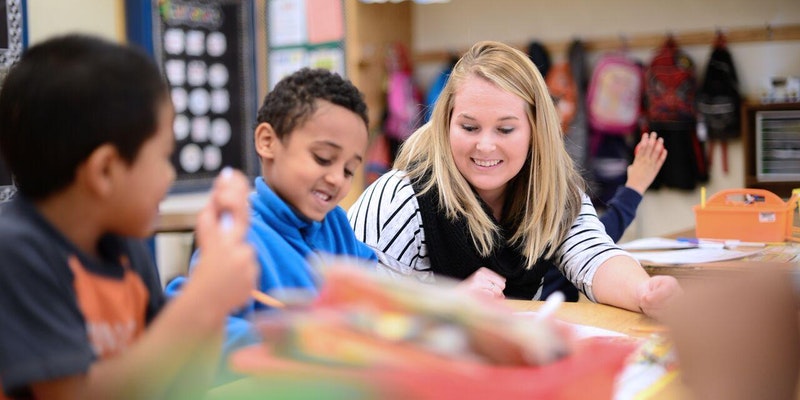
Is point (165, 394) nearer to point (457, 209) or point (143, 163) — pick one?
point (143, 163)

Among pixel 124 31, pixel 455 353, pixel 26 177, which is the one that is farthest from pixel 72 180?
pixel 124 31

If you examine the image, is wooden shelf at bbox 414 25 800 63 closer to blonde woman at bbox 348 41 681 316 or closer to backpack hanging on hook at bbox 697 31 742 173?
backpack hanging on hook at bbox 697 31 742 173

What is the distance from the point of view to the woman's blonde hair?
1894mm

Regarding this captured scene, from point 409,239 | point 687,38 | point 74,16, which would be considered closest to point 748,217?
point 409,239

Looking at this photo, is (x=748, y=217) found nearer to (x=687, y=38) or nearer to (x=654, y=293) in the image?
(x=654, y=293)

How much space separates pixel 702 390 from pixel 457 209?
1209 millimetres

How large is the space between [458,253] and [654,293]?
465 millimetres

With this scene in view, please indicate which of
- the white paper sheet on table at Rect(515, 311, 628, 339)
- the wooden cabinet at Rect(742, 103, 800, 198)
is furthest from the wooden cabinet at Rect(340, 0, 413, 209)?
the white paper sheet on table at Rect(515, 311, 628, 339)

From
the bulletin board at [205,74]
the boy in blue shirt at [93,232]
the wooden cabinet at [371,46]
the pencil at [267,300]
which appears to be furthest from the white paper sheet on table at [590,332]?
the wooden cabinet at [371,46]

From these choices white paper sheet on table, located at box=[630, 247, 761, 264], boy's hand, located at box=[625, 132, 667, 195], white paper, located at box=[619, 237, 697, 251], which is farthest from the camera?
white paper, located at box=[619, 237, 697, 251]

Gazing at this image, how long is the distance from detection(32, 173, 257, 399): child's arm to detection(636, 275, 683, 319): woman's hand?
100cm

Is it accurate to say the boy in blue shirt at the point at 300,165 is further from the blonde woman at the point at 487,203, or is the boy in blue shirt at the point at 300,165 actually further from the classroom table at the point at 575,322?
the blonde woman at the point at 487,203

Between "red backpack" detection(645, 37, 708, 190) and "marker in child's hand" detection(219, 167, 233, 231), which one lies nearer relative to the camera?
"marker in child's hand" detection(219, 167, 233, 231)

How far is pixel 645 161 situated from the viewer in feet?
8.09
